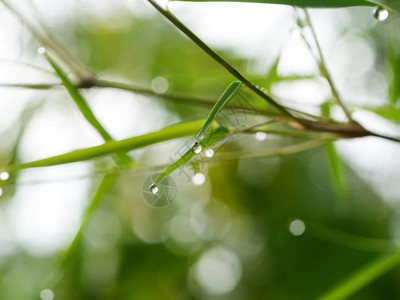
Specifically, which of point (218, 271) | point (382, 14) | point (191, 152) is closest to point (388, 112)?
point (382, 14)

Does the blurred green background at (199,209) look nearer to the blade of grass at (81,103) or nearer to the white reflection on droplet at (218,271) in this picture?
the white reflection on droplet at (218,271)

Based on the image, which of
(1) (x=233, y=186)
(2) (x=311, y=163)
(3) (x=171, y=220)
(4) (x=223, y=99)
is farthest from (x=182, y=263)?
(4) (x=223, y=99)

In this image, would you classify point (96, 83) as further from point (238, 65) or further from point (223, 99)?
point (238, 65)

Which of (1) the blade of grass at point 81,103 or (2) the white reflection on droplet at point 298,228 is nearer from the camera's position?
(1) the blade of grass at point 81,103

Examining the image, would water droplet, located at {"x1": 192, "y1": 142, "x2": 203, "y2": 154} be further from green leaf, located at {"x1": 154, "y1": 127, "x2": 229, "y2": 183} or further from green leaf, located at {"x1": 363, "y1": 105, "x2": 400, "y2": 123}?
green leaf, located at {"x1": 363, "y1": 105, "x2": 400, "y2": 123}

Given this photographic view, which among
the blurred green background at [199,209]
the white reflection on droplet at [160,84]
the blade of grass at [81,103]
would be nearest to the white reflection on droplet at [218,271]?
the blurred green background at [199,209]

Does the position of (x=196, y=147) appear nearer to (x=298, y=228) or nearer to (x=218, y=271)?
(x=298, y=228)
